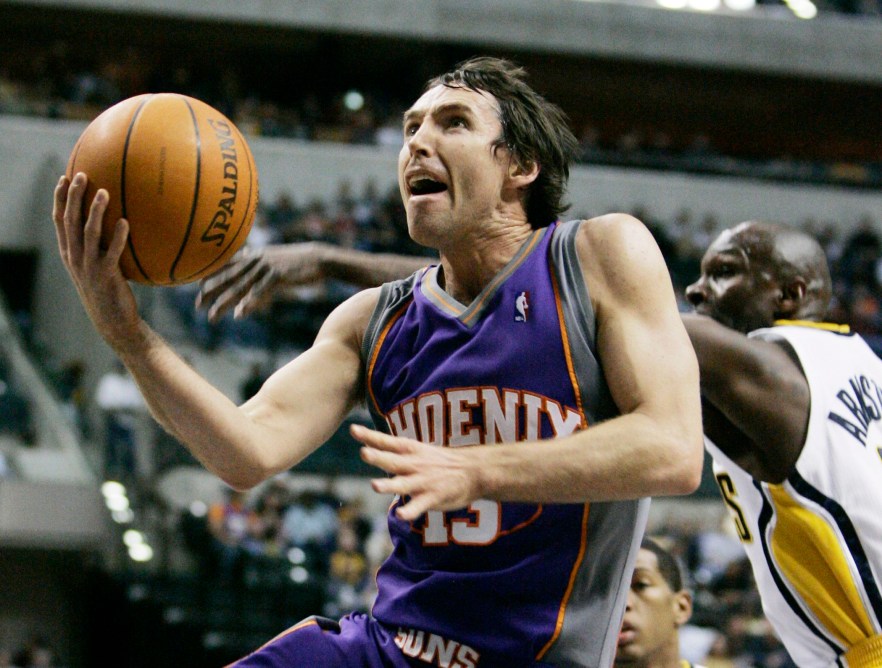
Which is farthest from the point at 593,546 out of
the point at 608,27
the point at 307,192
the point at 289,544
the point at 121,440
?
the point at 608,27

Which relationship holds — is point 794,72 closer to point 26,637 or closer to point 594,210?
point 594,210

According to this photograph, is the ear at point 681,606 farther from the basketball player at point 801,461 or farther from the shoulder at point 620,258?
the shoulder at point 620,258

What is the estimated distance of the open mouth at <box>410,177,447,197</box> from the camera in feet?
10.4

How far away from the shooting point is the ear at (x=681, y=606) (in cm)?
429

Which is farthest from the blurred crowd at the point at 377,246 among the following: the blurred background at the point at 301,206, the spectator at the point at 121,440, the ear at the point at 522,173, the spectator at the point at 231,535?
the ear at the point at 522,173

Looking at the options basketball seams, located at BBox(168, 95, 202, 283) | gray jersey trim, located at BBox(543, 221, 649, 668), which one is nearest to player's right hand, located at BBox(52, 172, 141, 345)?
basketball seams, located at BBox(168, 95, 202, 283)

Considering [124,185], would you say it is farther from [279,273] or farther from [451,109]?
[279,273]

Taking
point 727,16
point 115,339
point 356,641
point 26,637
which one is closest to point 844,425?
point 356,641

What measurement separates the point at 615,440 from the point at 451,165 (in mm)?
937

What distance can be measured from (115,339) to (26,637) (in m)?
11.7

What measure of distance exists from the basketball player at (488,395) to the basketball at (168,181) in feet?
0.32

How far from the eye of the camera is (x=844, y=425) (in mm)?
3748

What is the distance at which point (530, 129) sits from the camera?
327 cm

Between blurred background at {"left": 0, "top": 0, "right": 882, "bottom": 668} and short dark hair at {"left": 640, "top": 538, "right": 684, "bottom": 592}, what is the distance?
15.9 ft
